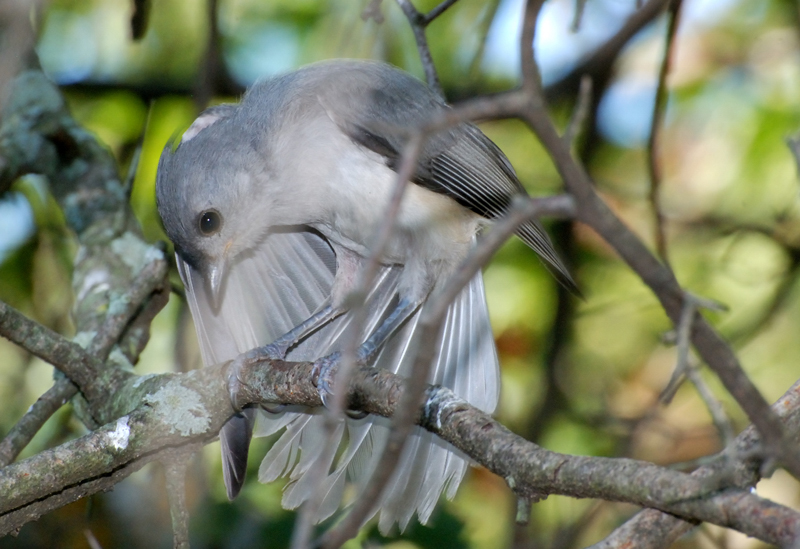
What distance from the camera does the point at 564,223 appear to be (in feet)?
14.7

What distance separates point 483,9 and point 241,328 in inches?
91.2

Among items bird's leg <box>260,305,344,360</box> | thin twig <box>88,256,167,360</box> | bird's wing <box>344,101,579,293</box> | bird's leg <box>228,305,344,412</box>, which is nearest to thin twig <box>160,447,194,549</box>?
bird's leg <box>228,305,344,412</box>

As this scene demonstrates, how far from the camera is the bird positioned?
10.5ft

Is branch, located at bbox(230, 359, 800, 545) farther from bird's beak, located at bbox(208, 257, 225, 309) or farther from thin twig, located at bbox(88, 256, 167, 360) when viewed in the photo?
thin twig, located at bbox(88, 256, 167, 360)

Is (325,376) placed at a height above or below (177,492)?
above

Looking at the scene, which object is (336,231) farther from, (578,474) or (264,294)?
(578,474)

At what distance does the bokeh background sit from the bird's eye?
998mm

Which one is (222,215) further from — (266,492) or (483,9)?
(483,9)

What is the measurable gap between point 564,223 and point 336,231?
61.9 inches

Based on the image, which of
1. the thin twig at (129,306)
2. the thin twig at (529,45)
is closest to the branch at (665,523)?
the thin twig at (529,45)

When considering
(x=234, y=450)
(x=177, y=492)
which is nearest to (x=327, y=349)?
→ (x=234, y=450)

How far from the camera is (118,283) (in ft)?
11.8

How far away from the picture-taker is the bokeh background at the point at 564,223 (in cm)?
421

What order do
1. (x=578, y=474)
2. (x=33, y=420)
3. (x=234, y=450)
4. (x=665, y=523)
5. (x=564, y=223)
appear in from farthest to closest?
1. (x=564, y=223)
2. (x=234, y=450)
3. (x=33, y=420)
4. (x=665, y=523)
5. (x=578, y=474)
